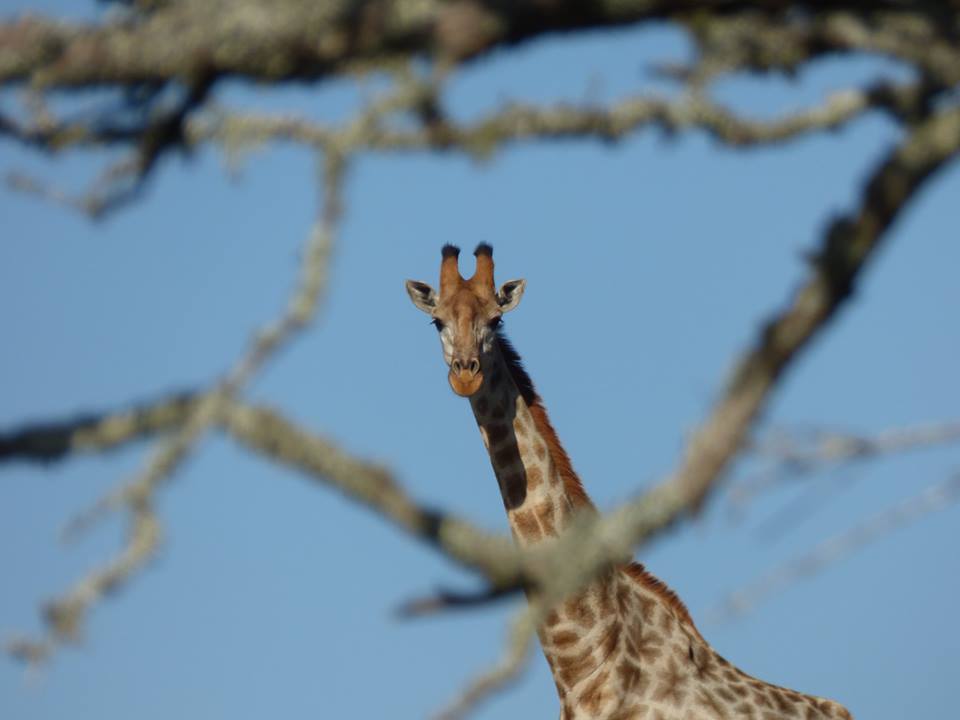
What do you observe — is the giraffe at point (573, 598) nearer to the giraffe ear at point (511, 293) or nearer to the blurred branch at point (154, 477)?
the giraffe ear at point (511, 293)

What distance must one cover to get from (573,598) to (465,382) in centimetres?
164

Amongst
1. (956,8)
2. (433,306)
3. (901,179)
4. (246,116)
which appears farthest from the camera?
(433,306)

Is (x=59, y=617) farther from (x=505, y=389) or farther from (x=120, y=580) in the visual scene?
(x=505, y=389)

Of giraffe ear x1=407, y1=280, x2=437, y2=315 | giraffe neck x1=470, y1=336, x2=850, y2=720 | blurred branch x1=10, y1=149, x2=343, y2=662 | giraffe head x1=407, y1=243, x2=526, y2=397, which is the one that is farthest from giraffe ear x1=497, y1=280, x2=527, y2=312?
blurred branch x1=10, y1=149, x2=343, y2=662

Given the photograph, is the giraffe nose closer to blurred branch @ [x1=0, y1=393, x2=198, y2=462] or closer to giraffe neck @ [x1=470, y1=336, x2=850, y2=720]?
giraffe neck @ [x1=470, y1=336, x2=850, y2=720]

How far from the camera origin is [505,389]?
9.66 m

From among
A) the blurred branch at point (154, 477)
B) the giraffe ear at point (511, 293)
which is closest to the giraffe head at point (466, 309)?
the giraffe ear at point (511, 293)

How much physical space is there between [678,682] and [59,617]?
5.80 metres

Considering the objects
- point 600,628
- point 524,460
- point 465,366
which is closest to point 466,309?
point 465,366

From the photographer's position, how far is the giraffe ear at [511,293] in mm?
9969

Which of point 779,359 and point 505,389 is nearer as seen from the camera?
point 779,359

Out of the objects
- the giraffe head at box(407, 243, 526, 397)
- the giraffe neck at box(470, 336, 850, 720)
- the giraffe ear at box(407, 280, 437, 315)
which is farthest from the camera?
the giraffe ear at box(407, 280, 437, 315)

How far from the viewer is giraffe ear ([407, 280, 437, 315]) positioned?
9867 mm

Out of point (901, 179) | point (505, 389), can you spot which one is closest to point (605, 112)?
point (901, 179)
